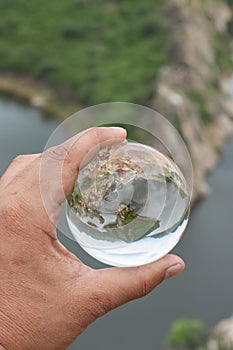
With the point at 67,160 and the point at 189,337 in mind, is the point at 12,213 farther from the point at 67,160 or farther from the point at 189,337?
the point at 189,337

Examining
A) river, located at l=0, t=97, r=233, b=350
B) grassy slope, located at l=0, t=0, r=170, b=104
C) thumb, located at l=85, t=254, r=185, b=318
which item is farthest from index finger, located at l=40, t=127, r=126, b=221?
grassy slope, located at l=0, t=0, r=170, b=104

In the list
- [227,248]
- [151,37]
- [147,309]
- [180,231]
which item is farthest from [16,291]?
[151,37]

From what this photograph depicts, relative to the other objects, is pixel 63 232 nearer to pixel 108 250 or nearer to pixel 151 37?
pixel 108 250

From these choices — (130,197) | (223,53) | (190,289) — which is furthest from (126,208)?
(223,53)

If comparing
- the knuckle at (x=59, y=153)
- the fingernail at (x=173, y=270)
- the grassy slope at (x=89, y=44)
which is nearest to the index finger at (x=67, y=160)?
the knuckle at (x=59, y=153)

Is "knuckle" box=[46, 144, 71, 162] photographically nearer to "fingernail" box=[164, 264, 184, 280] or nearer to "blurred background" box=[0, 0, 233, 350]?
"fingernail" box=[164, 264, 184, 280]

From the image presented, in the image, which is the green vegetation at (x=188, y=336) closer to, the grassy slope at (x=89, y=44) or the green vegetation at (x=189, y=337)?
the green vegetation at (x=189, y=337)
